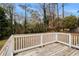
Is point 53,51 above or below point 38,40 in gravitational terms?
below

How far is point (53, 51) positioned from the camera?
2146mm

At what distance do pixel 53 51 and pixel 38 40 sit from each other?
0.26 metres

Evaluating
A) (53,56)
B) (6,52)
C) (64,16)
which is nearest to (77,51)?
(53,56)

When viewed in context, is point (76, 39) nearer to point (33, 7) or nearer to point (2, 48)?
point (33, 7)

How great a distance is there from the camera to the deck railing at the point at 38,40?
2098 millimetres

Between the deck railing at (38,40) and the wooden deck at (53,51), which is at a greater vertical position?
the deck railing at (38,40)

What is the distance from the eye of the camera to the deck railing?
82.6 inches

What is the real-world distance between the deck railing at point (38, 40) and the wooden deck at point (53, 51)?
0.05 m

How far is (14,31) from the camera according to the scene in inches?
82.6

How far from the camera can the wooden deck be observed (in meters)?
2.12

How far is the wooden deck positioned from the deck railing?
50 mm

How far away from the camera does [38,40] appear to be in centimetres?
216

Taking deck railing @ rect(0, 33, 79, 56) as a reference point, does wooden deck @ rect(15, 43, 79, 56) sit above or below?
below

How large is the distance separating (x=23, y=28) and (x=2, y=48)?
381 mm
